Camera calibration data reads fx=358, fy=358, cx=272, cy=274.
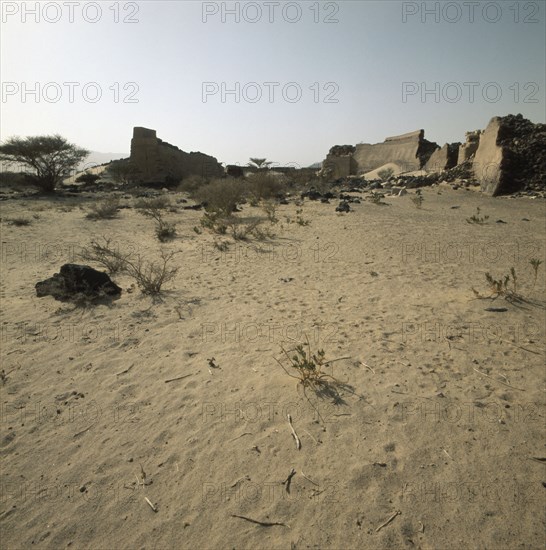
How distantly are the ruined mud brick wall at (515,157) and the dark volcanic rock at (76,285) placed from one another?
13.6 metres

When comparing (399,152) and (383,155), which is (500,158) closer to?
(399,152)

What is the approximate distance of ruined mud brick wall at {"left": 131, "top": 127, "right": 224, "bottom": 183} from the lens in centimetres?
2062

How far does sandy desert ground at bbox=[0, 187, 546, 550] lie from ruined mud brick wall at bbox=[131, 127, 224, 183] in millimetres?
17858

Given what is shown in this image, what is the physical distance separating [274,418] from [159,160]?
70.7ft

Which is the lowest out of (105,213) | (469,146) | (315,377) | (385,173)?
(315,377)

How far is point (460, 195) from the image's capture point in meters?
→ 13.5

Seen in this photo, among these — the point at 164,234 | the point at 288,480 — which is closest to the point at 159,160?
the point at 164,234

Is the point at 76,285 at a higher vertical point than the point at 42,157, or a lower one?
lower

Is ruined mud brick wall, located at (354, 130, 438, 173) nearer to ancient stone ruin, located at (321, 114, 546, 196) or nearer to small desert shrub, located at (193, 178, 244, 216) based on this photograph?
ancient stone ruin, located at (321, 114, 546, 196)

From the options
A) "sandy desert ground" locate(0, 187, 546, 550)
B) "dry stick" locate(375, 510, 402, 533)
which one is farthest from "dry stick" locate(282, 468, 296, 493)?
"dry stick" locate(375, 510, 402, 533)

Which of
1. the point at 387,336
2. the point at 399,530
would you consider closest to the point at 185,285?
the point at 387,336

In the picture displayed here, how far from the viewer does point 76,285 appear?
449 centimetres

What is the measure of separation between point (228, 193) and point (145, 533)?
1034cm

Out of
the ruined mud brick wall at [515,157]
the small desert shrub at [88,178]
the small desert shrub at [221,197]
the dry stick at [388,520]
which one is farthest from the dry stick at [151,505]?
the small desert shrub at [88,178]
